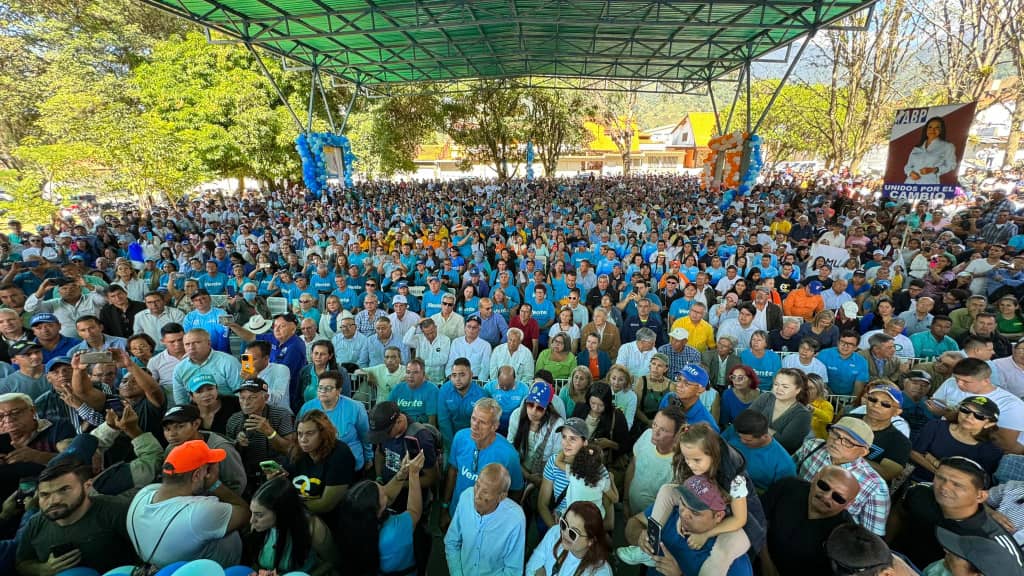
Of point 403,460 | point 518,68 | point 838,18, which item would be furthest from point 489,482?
point 518,68

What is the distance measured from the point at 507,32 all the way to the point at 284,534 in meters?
16.8

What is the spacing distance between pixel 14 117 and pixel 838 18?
105ft

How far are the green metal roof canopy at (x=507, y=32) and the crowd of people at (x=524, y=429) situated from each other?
7.53 m

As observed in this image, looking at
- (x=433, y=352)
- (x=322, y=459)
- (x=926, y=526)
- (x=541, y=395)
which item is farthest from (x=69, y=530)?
(x=926, y=526)

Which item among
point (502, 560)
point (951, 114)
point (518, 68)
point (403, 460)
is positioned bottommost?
point (502, 560)

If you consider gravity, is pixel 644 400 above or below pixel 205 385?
below

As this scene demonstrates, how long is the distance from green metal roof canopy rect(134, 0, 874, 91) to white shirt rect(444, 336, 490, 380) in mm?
8991

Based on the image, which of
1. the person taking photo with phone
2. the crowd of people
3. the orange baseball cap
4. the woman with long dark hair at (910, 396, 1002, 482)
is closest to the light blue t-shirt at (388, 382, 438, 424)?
the crowd of people

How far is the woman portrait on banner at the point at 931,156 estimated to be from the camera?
7.31 m

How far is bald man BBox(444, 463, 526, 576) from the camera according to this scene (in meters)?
2.50

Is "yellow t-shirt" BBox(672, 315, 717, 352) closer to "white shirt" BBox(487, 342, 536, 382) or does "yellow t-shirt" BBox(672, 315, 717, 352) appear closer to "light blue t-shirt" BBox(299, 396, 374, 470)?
"white shirt" BBox(487, 342, 536, 382)

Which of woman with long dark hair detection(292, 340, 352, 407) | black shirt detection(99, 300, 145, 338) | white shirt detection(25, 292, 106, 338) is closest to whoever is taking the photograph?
woman with long dark hair detection(292, 340, 352, 407)

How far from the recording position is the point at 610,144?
6131cm

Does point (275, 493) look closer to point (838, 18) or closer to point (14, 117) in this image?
point (838, 18)
